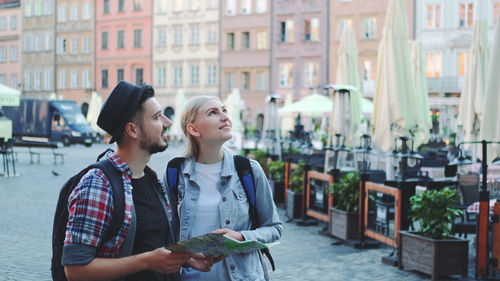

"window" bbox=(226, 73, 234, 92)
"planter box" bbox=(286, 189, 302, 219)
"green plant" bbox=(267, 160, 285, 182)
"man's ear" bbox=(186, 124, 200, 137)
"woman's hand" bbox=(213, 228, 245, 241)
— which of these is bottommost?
"planter box" bbox=(286, 189, 302, 219)

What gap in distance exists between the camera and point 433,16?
4591 centimetres

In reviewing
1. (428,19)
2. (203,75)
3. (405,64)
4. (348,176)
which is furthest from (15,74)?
(348,176)

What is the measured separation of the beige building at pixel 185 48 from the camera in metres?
55.8

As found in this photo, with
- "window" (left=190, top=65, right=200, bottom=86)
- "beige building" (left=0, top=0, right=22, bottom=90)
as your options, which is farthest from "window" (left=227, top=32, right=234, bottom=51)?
"beige building" (left=0, top=0, right=22, bottom=90)

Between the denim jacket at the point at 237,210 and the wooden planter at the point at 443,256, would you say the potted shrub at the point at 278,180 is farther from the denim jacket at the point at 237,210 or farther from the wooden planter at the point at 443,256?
the denim jacket at the point at 237,210

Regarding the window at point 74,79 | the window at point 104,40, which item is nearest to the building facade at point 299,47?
the window at point 104,40

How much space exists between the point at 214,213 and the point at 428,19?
44.5 m

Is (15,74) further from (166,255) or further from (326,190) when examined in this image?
(166,255)

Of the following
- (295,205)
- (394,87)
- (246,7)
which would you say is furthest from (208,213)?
(246,7)

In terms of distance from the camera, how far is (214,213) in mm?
3541

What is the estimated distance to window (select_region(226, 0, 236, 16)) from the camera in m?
54.5

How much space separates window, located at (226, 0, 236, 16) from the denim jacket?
51.7 meters

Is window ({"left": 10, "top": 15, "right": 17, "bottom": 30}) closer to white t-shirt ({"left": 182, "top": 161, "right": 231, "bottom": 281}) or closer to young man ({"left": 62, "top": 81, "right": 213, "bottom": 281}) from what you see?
white t-shirt ({"left": 182, "top": 161, "right": 231, "bottom": 281})

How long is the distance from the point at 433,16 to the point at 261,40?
1256 cm
